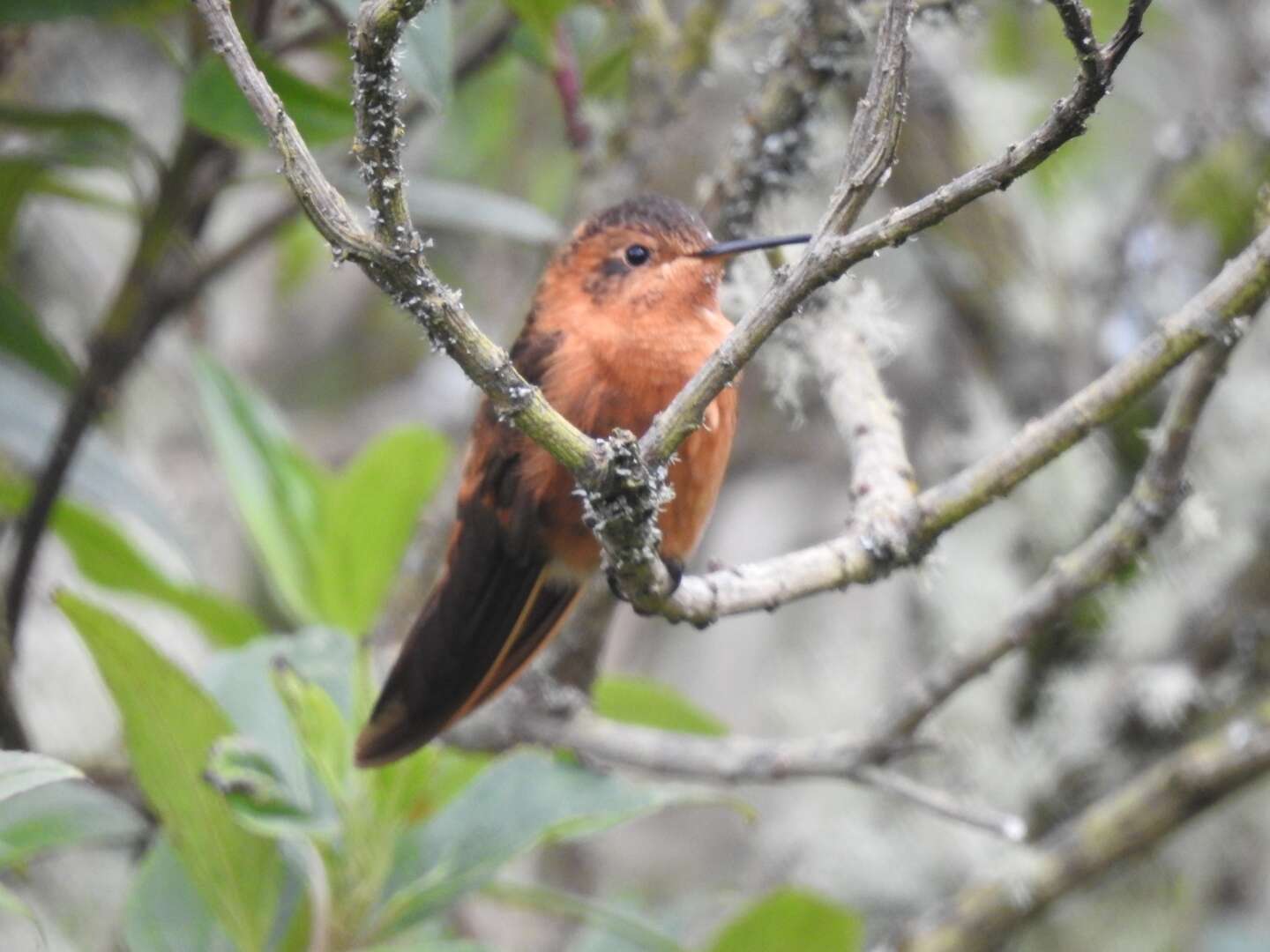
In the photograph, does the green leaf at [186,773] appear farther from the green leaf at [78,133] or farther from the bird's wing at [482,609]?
the green leaf at [78,133]

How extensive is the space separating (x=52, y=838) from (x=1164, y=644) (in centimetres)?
253

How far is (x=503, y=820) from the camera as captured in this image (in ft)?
7.69

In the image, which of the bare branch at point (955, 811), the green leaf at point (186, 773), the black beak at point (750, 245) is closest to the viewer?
the black beak at point (750, 245)

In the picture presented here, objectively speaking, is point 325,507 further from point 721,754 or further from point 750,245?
point 750,245

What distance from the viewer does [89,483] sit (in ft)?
9.22

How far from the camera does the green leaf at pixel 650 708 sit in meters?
2.87

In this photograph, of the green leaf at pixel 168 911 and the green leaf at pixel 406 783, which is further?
the green leaf at pixel 406 783

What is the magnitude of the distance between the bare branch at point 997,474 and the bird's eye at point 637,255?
712mm

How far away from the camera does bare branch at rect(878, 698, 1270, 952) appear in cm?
271

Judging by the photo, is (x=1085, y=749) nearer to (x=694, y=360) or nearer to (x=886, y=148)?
(x=694, y=360)

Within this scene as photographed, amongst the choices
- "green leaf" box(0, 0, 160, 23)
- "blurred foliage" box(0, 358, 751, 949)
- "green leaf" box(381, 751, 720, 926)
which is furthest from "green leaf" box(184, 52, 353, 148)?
"green leaf" box(381, 751, 720, 926)

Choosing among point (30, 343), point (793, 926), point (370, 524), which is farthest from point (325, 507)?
point (793, 926)

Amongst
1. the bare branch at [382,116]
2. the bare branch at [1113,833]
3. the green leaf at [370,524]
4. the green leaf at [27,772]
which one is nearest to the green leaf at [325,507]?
the green leaf at [370,524]

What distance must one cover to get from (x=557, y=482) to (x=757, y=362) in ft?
3.66
